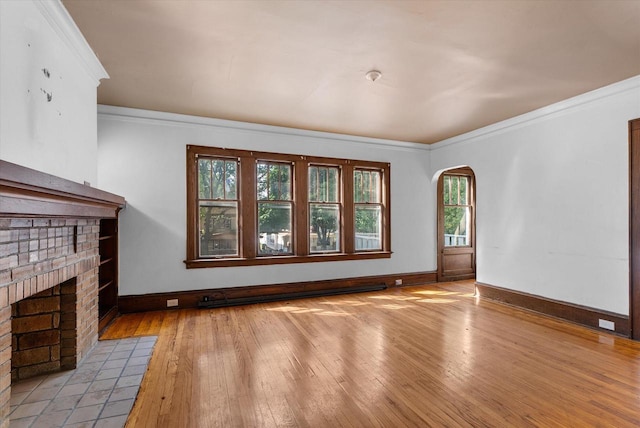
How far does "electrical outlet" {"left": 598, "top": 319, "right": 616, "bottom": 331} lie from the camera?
365cm

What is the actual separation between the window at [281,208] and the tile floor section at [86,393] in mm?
1903

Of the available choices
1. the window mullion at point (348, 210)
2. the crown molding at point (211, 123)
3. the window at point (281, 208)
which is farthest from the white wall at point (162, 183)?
the window mullion at point (348, 210)

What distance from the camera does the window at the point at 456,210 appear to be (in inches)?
271

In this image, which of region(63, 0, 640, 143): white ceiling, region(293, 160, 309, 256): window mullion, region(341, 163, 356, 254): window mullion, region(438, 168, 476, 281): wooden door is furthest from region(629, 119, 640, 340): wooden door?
region(293, 160, 309, 256): window mullion

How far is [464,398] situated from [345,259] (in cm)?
356

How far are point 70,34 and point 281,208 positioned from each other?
3.45 m

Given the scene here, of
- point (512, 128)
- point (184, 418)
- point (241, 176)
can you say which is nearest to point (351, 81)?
point (241, 176)

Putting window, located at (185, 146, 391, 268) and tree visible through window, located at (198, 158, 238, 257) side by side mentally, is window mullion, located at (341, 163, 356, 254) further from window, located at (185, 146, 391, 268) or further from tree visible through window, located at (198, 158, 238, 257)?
tree visible through window, located at (198, 158, 238, 257)

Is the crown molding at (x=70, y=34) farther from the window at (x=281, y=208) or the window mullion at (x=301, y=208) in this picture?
the window mullion at (x=301, y=208)

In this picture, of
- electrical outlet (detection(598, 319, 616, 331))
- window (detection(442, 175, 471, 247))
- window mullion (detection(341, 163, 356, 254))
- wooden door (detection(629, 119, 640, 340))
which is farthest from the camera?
window (detection(442, 175, 471, 247))

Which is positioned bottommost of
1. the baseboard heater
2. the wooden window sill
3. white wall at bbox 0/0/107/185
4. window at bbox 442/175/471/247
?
the baseboard heater

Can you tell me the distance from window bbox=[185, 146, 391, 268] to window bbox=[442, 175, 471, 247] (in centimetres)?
155

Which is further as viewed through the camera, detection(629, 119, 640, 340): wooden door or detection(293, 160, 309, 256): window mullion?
detection(293, 160, 309, 256): window mullion

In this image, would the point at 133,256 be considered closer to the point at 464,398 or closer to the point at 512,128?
the point at 464,398
